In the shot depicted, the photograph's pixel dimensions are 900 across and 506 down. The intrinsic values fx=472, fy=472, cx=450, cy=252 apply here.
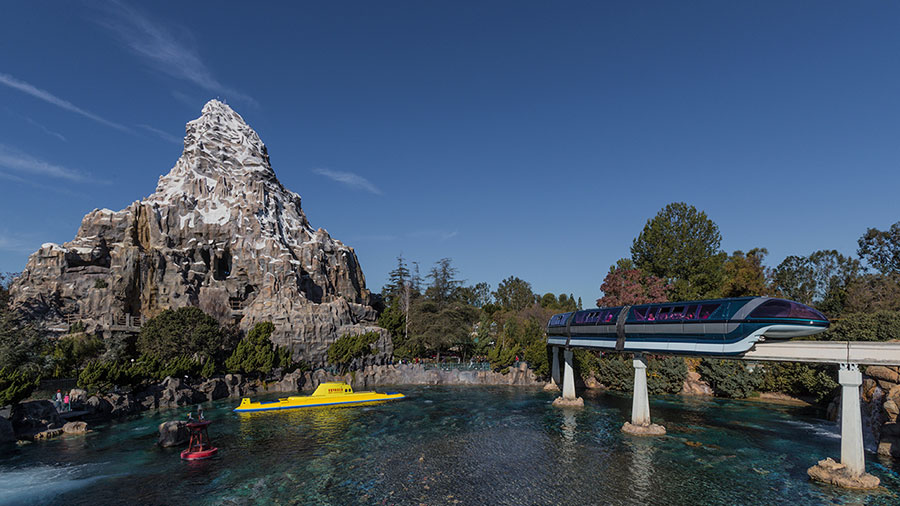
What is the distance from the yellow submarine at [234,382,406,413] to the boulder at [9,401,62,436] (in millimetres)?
14432

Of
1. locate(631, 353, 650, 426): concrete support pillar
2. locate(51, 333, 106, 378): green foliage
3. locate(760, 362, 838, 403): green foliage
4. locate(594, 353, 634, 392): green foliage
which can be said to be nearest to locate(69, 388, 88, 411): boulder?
locate(51, 333, 106, 378): green foliage

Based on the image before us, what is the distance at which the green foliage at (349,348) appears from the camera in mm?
71000

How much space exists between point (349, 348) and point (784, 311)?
58045mm

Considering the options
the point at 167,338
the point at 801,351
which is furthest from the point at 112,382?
the point at 801,351

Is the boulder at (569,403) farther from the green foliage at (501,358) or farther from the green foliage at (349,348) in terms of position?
the green foliage at (349,348)

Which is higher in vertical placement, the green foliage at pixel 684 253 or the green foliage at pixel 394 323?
the green foliage at pixel 684 253

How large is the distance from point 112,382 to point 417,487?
1544 inches

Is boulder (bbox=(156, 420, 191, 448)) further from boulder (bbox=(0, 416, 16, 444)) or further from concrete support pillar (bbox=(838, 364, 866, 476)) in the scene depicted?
concrete support pillar (bbox=(838, 364, 866, 476))

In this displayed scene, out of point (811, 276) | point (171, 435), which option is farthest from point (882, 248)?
point (171, 435)

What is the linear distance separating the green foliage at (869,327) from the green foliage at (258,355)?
63.5m

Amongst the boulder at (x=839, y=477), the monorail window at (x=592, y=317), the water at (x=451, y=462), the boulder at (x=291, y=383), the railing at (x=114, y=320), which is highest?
the monorail window at (x=592, y=317)

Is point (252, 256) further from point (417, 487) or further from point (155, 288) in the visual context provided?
point (417, 487)

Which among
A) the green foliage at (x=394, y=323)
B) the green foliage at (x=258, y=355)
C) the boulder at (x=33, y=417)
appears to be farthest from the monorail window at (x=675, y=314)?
the green foliage at (x=394, y=323)

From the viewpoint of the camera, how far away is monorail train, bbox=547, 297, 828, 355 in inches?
1013
